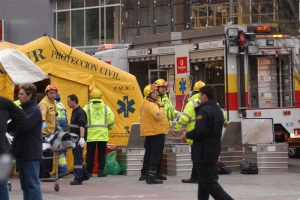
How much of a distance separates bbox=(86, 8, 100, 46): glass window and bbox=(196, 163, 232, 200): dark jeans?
27514 millimetres

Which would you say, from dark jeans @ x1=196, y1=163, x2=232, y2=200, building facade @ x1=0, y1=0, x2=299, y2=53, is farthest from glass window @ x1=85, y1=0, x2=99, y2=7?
dark jeans @ x1=196, y1=163, x2=232, y2=200

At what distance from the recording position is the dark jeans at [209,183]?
9727mm

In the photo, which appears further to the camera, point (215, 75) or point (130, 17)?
point (130, 17)

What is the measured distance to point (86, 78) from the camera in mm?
16812

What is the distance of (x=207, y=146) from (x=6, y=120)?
2679 millimetres

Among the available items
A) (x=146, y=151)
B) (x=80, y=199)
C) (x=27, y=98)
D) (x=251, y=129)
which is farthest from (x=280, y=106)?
(x=27, y=98)

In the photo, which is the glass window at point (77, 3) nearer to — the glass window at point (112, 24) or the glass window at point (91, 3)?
the glass window at point (91, 3)

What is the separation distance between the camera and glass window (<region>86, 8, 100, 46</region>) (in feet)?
122

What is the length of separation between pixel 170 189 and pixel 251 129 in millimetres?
3668

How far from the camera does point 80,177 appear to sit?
13.9m

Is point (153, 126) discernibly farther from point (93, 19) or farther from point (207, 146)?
point (93, 19)

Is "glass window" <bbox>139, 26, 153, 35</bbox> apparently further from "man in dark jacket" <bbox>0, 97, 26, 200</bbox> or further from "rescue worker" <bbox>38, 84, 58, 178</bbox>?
"man in dark jacket" <bbox>0, 97, 26, 200</bbox>

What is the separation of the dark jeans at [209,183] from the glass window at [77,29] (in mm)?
28297

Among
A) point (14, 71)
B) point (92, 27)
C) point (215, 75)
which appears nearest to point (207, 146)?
point (14, 71)
